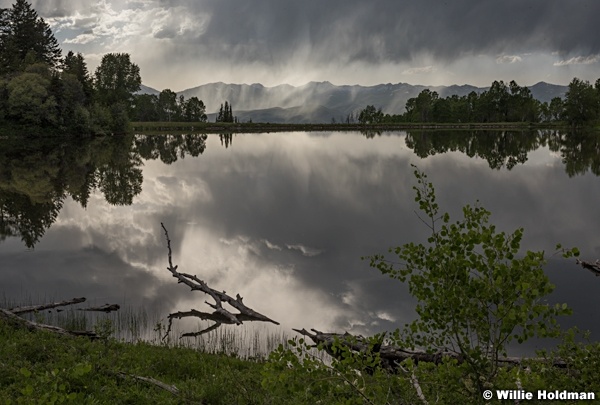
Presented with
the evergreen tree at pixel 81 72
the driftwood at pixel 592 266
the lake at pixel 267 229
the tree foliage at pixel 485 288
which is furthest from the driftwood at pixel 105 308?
the evergreen tree at pixel 81 72

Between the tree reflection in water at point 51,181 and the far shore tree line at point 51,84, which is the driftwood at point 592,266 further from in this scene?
the far shore tree line at point 51,84

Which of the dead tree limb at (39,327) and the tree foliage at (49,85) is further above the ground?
the tree foliage at (49,85)

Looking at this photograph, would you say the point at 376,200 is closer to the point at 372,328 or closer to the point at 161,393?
the point at 372,328

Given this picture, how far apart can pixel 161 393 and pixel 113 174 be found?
5057 cm

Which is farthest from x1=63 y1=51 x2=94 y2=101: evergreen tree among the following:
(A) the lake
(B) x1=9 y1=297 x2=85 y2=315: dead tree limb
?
(B) x1=9 y1=297 x2=85 y2=315: dead tree limb

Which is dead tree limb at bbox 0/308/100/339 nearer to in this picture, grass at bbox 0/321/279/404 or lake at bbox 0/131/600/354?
grass at bbox 0/321/279/404

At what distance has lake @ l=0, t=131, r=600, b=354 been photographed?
19156 millimetres

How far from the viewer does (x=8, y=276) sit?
70.1 ft

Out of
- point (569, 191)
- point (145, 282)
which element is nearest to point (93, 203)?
point (145, 282)

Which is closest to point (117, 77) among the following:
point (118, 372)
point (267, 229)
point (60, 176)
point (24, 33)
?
point (24, 33)

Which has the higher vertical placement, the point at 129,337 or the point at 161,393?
the point at 161,393

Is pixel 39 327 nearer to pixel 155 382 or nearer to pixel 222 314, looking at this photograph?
pixel 155 382

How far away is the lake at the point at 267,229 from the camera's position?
19156 millimetres

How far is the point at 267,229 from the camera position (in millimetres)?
30609
